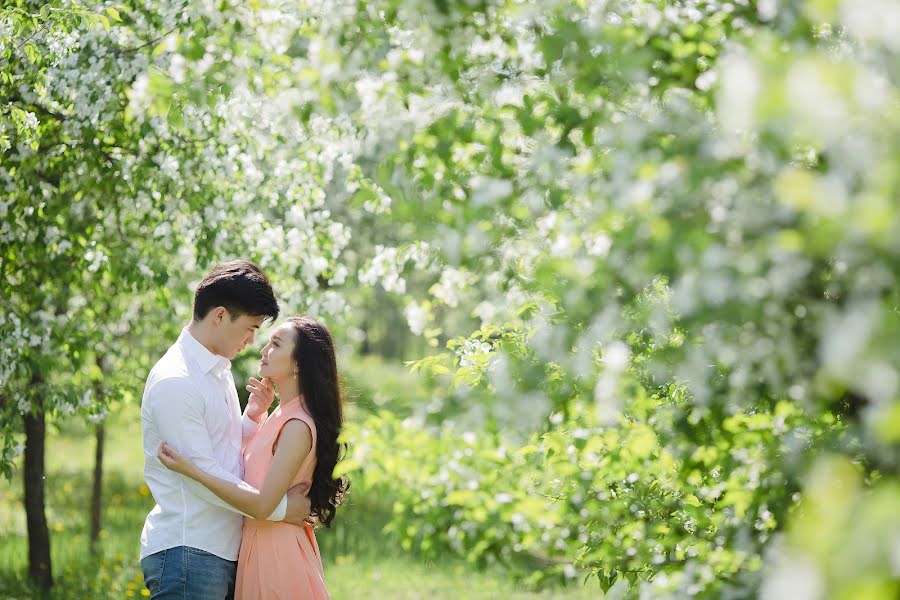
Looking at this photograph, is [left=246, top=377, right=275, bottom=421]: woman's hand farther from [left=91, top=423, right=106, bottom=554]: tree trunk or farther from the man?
[left=91, top=423, right=106, bottom=554]: tree trunk

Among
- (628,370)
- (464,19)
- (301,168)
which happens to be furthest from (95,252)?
(628,370)

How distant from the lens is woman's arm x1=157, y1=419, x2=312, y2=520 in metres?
3.70

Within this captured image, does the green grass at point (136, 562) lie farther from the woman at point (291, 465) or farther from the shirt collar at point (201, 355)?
the shirt collar at point (201, 355)

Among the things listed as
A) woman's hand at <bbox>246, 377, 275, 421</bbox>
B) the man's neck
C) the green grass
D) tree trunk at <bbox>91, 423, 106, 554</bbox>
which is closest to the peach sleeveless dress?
woman's hand at <bbox>246, 377, 275, 421</bbox>

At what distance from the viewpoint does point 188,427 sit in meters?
3.79

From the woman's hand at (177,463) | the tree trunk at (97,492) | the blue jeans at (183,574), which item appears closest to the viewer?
the woman's hand at (177,463)

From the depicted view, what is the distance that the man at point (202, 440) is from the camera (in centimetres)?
380

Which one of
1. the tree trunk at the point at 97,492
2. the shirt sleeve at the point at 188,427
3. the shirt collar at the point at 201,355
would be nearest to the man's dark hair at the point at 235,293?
the shirt collar at the point at 201,355

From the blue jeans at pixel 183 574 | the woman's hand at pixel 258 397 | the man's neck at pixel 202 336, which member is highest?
the man's neck at pixel 202 336

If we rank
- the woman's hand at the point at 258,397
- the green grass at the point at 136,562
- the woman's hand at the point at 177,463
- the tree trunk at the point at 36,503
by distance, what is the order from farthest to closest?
the green grass at the point at 136,562 < the tree trunk at the point at 36,503 < the woman's hand at the point at 258,397 < the woman's hand at the point at 177,463

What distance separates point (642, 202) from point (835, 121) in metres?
0.54

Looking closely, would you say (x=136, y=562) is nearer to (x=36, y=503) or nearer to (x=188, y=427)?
(x=36, y=503)

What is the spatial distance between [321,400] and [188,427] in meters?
0.61

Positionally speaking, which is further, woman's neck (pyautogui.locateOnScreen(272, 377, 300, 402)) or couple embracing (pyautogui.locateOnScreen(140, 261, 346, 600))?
woman's neck (pyautogui.locateOnScreen(272, 377, 300, 402))
